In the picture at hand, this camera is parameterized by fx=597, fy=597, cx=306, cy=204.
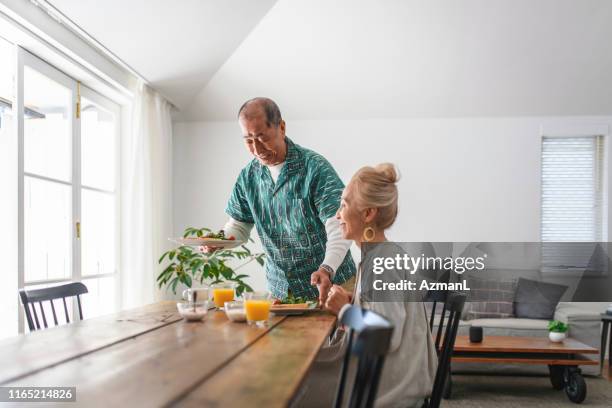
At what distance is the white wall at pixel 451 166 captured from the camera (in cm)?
583

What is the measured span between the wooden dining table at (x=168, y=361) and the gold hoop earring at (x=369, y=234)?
12.0 inches

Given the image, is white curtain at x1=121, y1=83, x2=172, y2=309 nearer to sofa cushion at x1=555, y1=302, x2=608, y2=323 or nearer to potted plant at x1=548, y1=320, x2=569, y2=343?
potted plant at x1=548, y1=320, x2=569, y2=343

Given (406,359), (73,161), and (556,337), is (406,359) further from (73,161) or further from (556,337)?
(556,337)

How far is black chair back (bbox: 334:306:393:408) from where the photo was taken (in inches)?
40.3

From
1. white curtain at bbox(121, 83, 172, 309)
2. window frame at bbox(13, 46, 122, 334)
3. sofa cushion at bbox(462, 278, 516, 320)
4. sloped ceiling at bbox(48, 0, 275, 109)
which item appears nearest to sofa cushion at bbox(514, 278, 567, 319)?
sofa cushion at bbox(462, 278, 516, 320)

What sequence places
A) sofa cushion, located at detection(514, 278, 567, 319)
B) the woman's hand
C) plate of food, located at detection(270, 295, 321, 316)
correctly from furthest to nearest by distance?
sofa cushion, located at detection(514, 278, 567, 319) < plate of food, located at detection(270, 295, 321, 316) < the woman's hand

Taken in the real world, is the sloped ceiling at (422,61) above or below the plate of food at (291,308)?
above

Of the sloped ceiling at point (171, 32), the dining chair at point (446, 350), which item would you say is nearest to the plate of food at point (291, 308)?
the dining chair at point (446, 350)

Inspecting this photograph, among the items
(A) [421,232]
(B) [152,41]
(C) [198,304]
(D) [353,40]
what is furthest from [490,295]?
(C) [198,304]

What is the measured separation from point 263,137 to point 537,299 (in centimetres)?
362

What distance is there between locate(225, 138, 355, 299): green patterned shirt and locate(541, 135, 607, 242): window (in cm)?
399

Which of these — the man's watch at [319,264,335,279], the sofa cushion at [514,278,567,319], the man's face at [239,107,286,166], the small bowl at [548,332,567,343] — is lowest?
the small bowl at [548,332,567,343]

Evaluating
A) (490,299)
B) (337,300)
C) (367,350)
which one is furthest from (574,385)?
(367,350)

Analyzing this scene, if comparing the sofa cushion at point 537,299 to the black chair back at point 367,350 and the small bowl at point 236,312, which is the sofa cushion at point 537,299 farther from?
the black chair back at point 367,350
